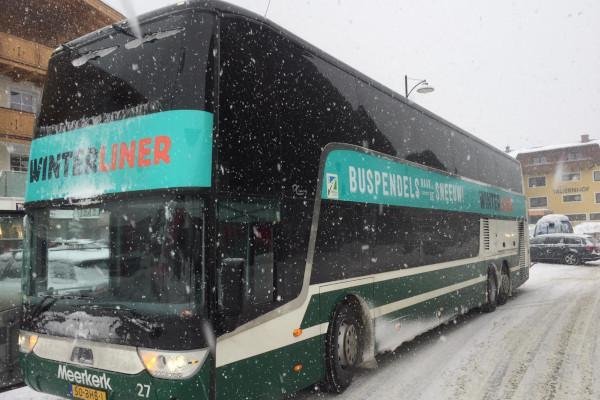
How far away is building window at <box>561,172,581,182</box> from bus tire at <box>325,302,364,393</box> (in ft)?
226

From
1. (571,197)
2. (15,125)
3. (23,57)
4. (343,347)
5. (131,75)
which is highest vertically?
(23,57)

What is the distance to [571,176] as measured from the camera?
6500cm

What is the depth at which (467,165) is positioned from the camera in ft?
33.7

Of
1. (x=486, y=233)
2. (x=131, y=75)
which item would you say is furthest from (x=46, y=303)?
(x=486, y=233)

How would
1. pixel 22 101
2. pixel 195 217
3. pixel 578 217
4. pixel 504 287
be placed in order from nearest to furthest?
1. pixel 195 217
2. pixel 504 287
3. pixel 22 101
4. pixel 578 217

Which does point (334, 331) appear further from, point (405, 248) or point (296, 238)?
point (405, 248)

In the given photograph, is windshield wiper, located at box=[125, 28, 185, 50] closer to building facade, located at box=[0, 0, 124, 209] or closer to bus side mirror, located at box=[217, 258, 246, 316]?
bus side mirror, located at box=[217, 258, 246, 316]

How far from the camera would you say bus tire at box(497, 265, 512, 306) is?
40.4 ft

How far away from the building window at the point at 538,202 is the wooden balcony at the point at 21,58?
64.7 meters

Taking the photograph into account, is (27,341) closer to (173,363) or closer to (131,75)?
(173,363)

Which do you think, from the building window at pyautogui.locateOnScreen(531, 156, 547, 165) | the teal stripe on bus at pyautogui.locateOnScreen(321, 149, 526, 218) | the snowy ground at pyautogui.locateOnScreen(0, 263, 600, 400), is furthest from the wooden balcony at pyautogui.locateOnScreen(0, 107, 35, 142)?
the building window at pyautogui.locateOnScreen(531, 156, 547, 165)

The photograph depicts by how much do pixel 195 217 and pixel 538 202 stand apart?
71776 millimetres

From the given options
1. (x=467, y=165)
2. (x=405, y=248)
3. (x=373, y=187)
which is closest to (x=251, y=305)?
(x=373, y=187)

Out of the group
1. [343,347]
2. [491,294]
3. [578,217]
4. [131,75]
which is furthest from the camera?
[578,217]
